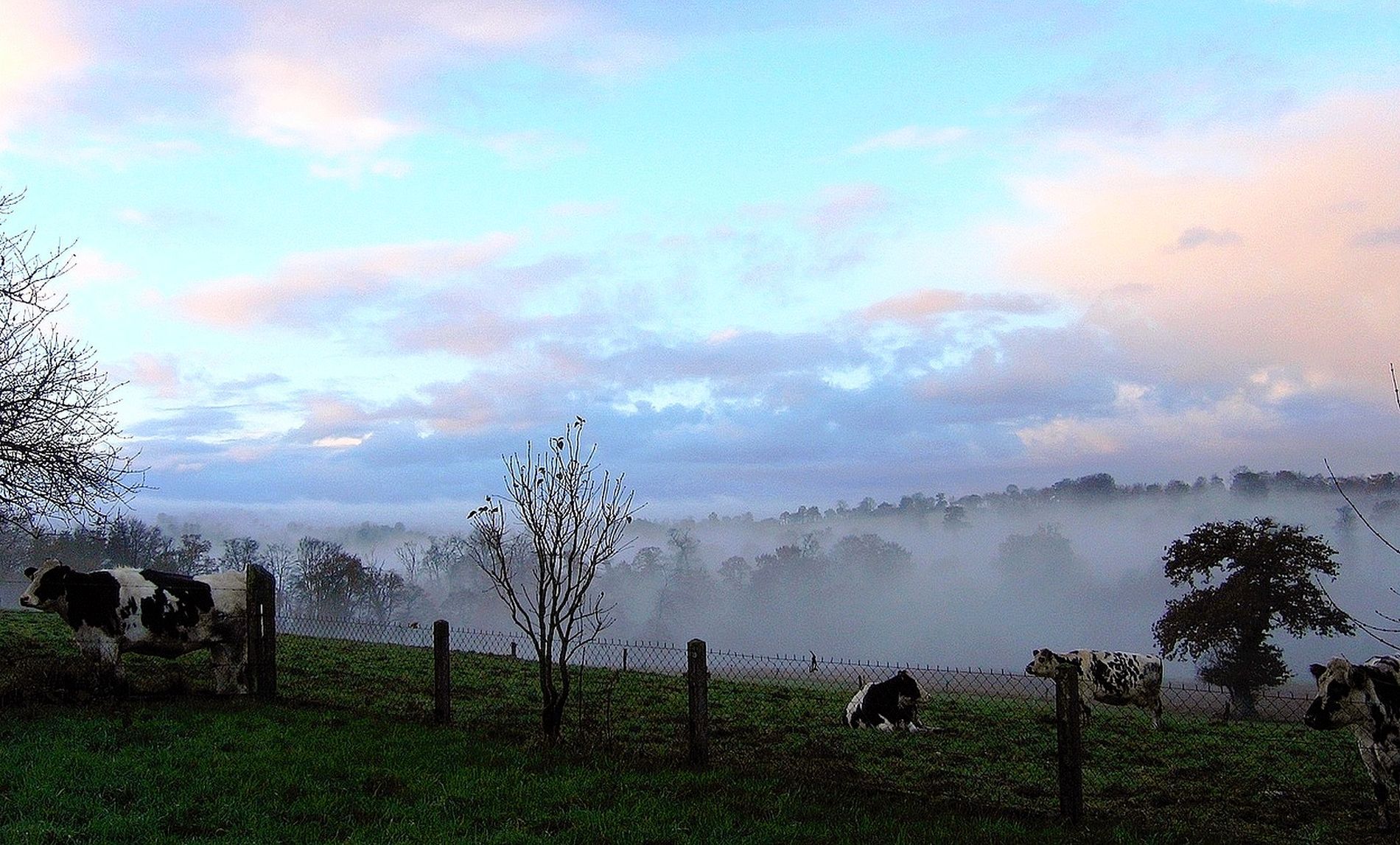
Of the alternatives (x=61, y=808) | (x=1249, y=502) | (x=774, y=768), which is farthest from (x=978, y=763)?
(x=1249, y=502)

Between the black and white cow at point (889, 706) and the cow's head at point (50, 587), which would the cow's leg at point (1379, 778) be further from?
the cow's head at point (50, 587)

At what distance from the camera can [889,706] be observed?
15953 millimetres

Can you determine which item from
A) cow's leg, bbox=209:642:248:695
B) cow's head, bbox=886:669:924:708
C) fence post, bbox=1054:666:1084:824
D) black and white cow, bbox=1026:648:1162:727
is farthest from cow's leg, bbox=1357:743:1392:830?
cow's leg, bbox=209:642:248:695

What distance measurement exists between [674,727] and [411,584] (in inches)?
3977

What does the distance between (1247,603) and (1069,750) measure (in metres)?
23.2

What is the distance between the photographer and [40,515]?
50.9 ft

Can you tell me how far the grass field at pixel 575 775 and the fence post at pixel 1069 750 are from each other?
0.74 ft

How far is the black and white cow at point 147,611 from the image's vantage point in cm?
1261

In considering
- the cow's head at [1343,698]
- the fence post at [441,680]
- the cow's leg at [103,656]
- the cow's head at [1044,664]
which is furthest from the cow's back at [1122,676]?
the cow's leg at [103,656]

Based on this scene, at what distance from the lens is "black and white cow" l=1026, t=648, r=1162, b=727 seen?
1841 centimetres

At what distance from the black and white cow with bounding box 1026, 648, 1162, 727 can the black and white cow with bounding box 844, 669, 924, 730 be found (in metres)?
3.75

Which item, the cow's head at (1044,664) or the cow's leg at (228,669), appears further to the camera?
the cow's head at (1044,664)

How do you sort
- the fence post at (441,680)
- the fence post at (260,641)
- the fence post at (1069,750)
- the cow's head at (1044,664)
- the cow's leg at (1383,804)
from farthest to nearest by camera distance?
the cow's head at (1044,664) → the fence post at (260,641) → the fence post at (441,680) → the cow's leg at (1383,804) → the fence post at (1069,750)

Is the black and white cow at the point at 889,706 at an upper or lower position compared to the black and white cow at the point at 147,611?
lower
